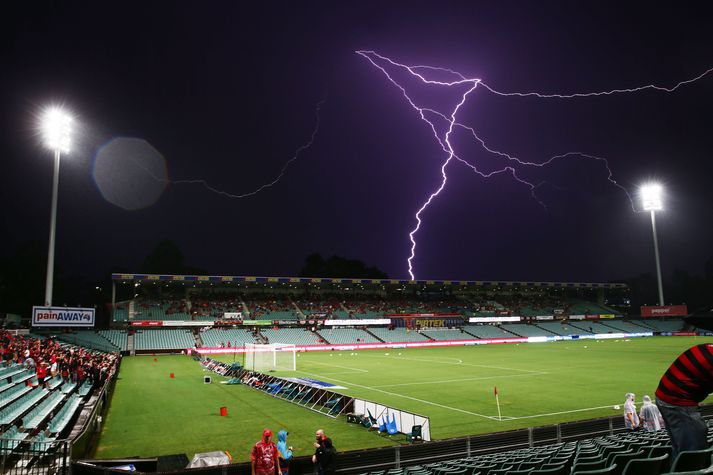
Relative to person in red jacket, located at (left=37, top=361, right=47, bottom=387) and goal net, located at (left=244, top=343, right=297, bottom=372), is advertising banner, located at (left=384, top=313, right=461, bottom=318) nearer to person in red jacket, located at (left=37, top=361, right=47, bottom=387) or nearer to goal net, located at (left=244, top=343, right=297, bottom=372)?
goal net, located at (left=244, top=343, right=297, bottom=372)

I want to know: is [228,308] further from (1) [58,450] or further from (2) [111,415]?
(1) [58,450]

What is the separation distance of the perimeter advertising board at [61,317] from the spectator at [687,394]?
36.1 m

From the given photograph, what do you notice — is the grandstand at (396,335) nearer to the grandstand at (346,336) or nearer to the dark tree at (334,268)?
the grandstand at (346,336)

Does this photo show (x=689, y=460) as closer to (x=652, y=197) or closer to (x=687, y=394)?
(x=687, y=394)

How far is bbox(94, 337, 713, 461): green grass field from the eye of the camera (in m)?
16.2

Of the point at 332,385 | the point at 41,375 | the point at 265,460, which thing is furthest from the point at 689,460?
the point at 332,385

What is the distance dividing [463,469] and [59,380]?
2324cm

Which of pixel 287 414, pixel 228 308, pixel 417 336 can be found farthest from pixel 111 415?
pixel 417 336

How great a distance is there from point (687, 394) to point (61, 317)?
3773 centimetres

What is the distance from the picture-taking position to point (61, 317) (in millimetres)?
33438

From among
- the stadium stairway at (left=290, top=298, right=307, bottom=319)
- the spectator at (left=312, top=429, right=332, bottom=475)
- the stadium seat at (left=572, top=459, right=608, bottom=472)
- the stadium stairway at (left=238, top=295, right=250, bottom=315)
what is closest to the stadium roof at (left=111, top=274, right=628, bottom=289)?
the stadium stairway at (left=238, top=295, right=250, bottom=315)

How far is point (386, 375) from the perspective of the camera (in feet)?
115

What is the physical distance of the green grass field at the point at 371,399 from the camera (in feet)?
53.3

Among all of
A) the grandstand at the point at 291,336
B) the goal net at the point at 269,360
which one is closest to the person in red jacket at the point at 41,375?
the goal net at the point at 269,360
